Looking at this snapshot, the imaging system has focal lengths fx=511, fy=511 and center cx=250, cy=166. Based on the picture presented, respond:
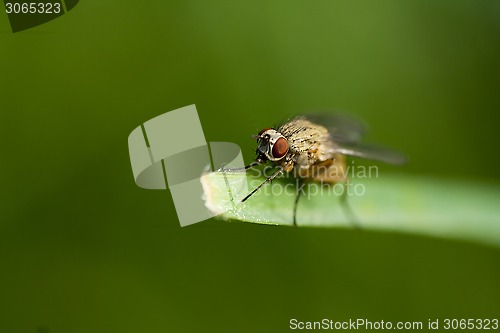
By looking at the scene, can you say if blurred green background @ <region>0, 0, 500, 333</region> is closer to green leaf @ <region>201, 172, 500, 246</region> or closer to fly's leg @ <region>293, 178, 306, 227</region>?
fly's leg @ <region>293, 178, 306, 227</region>

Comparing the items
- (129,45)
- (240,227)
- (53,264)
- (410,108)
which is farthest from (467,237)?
(129,45)

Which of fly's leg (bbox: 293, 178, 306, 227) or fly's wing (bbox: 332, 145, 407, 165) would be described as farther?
fly's wing (bbox: 332, 145, 407, 165)

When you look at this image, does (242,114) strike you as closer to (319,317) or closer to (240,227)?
(240,227)

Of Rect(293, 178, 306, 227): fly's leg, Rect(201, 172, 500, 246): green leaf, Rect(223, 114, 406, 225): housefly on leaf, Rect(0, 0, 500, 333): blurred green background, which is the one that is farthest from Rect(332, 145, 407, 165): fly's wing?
Rect(0, 0, 500, 333): blurred green background

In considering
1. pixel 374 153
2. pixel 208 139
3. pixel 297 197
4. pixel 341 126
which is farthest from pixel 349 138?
A: pixel 208 139

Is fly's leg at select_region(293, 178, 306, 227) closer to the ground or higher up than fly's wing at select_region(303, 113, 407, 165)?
closer to the ground

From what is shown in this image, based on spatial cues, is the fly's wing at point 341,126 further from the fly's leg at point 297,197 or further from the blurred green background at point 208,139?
the fly's leg at point 297,197

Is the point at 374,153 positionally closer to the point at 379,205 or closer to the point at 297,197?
the point at 379,205
